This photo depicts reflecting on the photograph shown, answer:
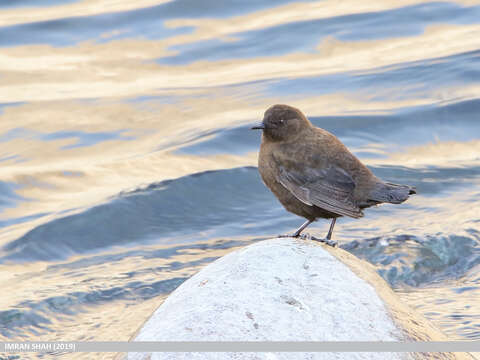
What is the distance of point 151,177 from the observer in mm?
8711

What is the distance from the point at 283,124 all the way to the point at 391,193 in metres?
0.94

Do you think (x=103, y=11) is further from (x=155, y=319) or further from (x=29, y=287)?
(x=155, y=319)

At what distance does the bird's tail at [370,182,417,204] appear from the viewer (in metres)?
4.50

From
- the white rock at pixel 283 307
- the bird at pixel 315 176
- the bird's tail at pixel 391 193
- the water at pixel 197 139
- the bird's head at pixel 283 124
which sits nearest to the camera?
the white rock at pixel 283 307

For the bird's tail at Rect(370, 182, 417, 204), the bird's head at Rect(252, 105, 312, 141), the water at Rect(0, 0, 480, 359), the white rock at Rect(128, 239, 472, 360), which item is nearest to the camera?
the white rock at Rect(128, 239, 472, 360)

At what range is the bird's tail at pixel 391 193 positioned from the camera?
14.8 ft

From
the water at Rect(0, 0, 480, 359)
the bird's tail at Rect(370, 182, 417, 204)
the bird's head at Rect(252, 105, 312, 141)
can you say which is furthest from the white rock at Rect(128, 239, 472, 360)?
the water at Rect(0, 0, 480, 359)

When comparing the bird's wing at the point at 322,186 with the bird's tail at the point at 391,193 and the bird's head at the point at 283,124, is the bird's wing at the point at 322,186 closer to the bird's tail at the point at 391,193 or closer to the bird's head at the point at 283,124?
the bird's tail at the point at 391,193

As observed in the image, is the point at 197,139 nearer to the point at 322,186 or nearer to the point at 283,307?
the point at 322,186

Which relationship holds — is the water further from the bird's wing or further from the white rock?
the white rock

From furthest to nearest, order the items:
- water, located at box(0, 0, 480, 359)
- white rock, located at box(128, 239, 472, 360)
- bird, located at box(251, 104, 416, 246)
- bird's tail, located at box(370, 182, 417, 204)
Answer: water, located at box(0, 0, 480, 359) → bird, located at box(251, 104, 416, 246) → bird's tail, located at box(370, 182, 417, 204) → white rock, located at box(128, 239, 472, 360)

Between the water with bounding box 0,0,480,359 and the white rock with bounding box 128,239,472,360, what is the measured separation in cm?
Result: 150

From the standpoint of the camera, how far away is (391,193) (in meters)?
4.57

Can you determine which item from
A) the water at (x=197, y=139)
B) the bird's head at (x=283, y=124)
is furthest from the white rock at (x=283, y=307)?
the water at (x=197, y=139)
